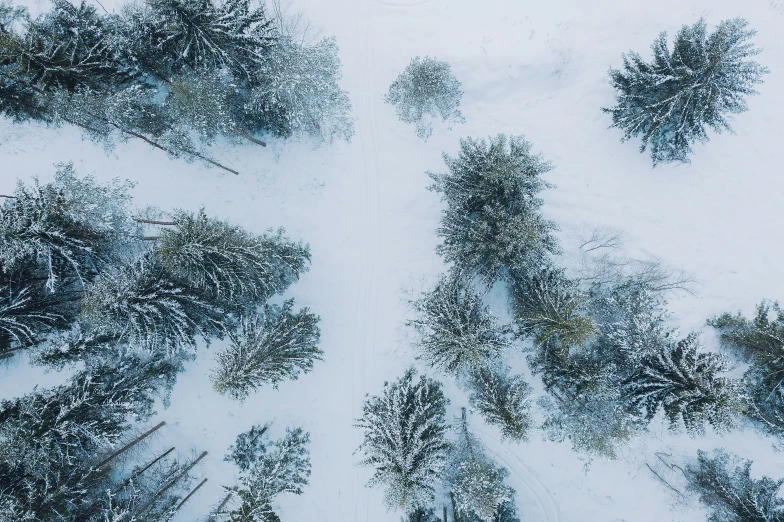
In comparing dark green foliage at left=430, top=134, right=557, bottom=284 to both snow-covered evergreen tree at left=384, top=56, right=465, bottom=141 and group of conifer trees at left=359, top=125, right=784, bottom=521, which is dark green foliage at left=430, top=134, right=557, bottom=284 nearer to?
group of conifer trees at left=359, top=125, right=784, bottom=521

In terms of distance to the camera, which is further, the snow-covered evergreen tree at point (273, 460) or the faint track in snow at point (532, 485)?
the faint track in snow at point (532, 485)

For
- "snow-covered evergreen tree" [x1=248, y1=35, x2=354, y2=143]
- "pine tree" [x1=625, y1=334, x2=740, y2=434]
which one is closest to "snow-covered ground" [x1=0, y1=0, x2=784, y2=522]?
"snow-covered evergreen tree" [x1=248, y1=35, x2=354, y2=143]

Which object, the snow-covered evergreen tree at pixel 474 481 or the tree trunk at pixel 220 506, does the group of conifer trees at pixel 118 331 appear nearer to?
the tree trunk at pixel 220 506

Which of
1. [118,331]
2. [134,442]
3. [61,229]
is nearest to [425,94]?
[61,229]

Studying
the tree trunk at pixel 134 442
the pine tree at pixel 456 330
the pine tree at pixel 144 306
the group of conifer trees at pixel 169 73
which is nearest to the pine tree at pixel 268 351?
the pine tree at pixel 144 306

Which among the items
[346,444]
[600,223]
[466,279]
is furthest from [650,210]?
[346,444]

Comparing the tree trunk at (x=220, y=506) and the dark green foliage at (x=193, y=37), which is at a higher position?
the dark green foliage at (x=193, y=37)
